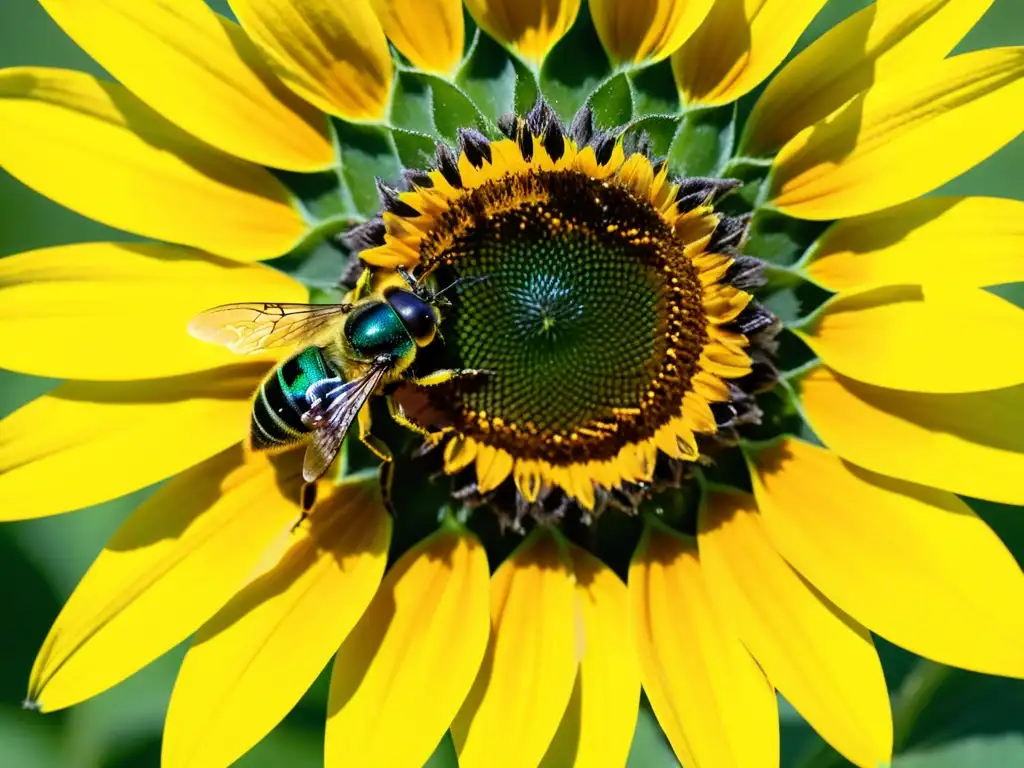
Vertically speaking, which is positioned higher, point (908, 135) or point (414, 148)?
point (414, 148)

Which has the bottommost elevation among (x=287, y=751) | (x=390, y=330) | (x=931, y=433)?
(x=287, y=751)

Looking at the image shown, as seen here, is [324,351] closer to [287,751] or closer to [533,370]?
[533,370]

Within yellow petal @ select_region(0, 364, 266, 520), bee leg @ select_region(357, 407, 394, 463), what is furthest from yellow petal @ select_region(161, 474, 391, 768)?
yellow petal @ select_region(0, 364, 266, 520)

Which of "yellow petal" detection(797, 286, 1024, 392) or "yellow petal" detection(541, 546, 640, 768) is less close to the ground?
"yellow petal" detection(797, 286, 1024, 392)

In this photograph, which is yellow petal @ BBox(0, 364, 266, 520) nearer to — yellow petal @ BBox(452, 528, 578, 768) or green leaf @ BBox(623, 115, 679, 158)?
yellow petal @ BBox(452, 528, 578, 768)

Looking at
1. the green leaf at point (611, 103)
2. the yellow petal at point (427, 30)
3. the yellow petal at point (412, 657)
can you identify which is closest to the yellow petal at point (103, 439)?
the yellow petal at point (412, 657)

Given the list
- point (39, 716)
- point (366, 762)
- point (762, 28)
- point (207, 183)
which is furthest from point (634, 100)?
point (39, 716)

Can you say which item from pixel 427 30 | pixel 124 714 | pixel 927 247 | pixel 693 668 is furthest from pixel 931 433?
pixel 124 714
